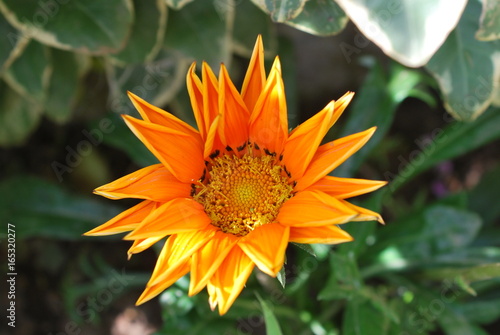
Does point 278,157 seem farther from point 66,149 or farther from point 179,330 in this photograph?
point 66,149

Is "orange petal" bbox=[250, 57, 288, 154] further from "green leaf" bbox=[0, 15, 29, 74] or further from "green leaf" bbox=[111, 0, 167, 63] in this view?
"green leaf" bbox=[0, 15, 29, 74]

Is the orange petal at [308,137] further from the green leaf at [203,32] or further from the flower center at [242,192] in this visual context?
the green leaf at [203,32]

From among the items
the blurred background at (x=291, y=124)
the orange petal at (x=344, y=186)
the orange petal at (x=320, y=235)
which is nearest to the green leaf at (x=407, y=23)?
the blurred background at (x=291, y=124)

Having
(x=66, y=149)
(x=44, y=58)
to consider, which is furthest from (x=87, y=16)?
(x=66, y=149)

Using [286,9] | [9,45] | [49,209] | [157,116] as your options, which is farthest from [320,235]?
[49,209]

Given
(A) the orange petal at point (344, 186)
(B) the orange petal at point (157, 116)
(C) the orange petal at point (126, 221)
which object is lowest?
(C) the orange petal at point (126, 221)

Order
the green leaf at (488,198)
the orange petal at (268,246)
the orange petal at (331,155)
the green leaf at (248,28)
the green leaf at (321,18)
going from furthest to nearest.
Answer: the green leaf at (488,198), the green leaf at (248,28), the green leaf at (321,18), the orange petal at (331,155), the orange petal at (268,246)
